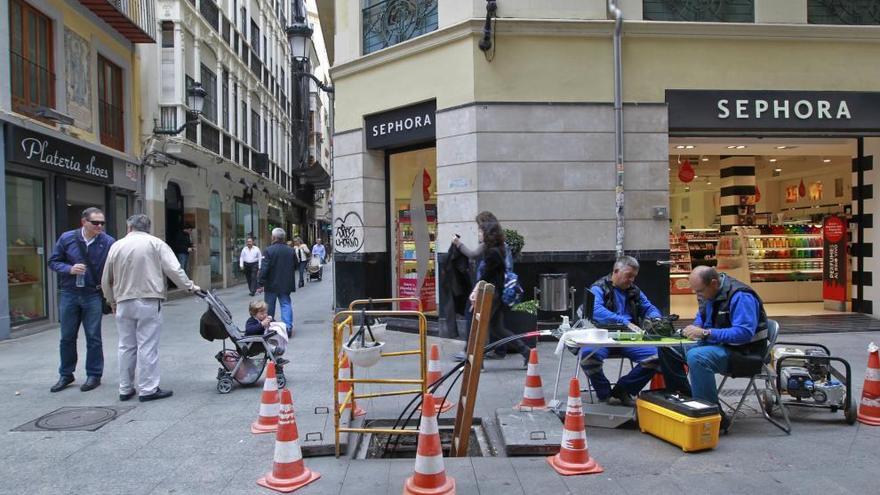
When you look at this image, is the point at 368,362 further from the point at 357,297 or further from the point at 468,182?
the point at 357,297

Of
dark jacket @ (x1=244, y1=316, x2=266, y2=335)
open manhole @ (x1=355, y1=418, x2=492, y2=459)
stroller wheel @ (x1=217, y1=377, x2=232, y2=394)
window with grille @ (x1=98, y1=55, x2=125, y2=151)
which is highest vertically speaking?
window with grille @ (x1=98, y1=55, x2=125, y2=151)

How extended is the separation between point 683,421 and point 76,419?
17.0 feet

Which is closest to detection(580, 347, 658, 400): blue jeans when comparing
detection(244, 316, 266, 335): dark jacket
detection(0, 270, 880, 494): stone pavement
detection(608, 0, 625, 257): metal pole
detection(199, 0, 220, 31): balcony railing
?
detection(0, 270, 880, 494): stone pavement

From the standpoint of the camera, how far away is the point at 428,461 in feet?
12.2

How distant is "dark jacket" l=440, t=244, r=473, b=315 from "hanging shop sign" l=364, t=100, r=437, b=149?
10.2 ft

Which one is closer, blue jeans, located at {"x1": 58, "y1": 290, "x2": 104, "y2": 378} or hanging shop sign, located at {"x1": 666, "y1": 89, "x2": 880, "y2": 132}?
blue jeans, located at {"x1": 58, "y1": 290, "x2": 104, "y2": 378}

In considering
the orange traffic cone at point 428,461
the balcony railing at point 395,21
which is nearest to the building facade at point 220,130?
the balcony railing at point 395,21

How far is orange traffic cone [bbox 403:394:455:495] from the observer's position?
12.1 feet

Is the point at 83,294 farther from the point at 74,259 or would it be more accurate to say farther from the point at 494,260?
the point at 494,260

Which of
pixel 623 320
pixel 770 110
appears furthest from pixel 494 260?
pixel 770 110

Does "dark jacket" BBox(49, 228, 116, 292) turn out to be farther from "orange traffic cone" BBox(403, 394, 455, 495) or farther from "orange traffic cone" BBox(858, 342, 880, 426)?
"orange traffic cone" BBox(858, 342, 880, 426)

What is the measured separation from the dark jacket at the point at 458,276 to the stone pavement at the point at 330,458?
5.36 ft

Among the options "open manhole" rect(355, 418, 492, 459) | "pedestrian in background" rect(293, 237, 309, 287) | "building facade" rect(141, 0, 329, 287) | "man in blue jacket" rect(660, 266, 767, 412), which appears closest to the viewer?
"man in blue jacket" rect(660, 266, 767, 412)

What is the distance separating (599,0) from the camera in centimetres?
996
